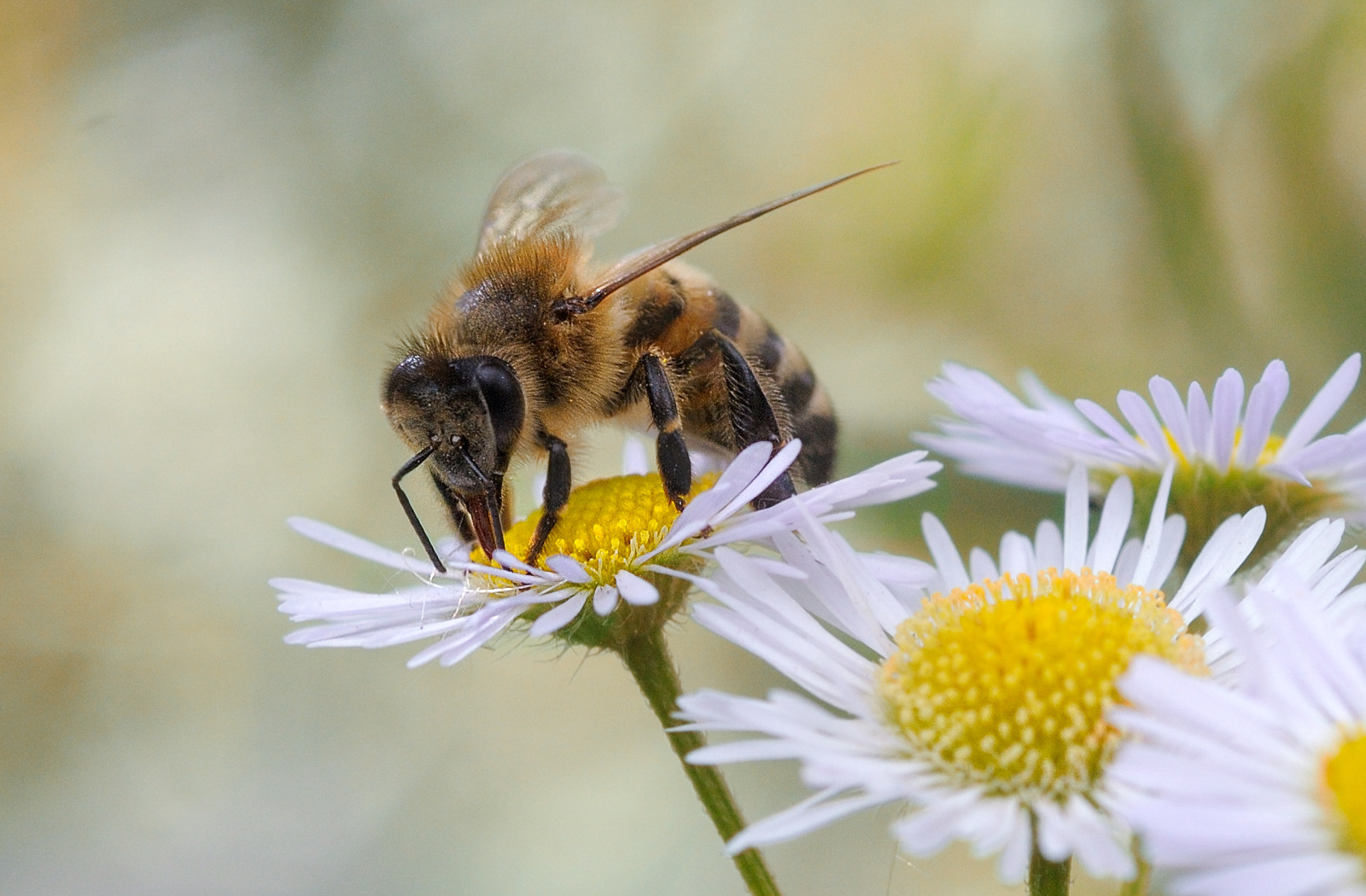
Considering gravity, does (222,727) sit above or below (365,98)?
below

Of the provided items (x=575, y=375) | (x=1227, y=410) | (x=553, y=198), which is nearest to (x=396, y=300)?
(x=553, y=198)

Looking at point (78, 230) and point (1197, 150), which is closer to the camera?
point (1197, 150)

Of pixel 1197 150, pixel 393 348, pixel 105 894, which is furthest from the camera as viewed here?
pixel 105 894

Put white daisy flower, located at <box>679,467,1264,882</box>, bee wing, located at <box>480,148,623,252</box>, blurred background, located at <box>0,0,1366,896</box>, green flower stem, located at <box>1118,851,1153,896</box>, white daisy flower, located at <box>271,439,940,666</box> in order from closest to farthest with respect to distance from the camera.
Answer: white daisy flower, located at <box>679,467,1264,882</box>, green flower stem, located at <box>1118,851,1153,896</box>, white daisy flower, located at <box>271,439,940,666</box>, bee wing, located at <box>480,148,623,252</box>, blurred background, located at <box>0,0,1366,896</box>

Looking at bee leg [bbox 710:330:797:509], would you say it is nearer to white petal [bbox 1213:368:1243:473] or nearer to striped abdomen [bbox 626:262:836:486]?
striped abdomen [bbox 626:262:836:486]

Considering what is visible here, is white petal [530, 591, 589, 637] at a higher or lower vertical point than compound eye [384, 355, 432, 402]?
lower

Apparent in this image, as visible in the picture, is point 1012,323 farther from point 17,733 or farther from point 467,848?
point 17,733

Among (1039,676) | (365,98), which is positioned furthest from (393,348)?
(365,98)

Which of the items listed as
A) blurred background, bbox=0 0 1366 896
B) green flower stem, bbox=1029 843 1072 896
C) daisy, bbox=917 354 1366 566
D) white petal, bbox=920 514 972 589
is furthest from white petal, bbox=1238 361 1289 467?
blurred background, bbox=0 0 1366 896

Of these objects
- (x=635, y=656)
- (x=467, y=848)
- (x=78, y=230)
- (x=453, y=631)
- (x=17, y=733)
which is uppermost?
(x=78, y=230)
